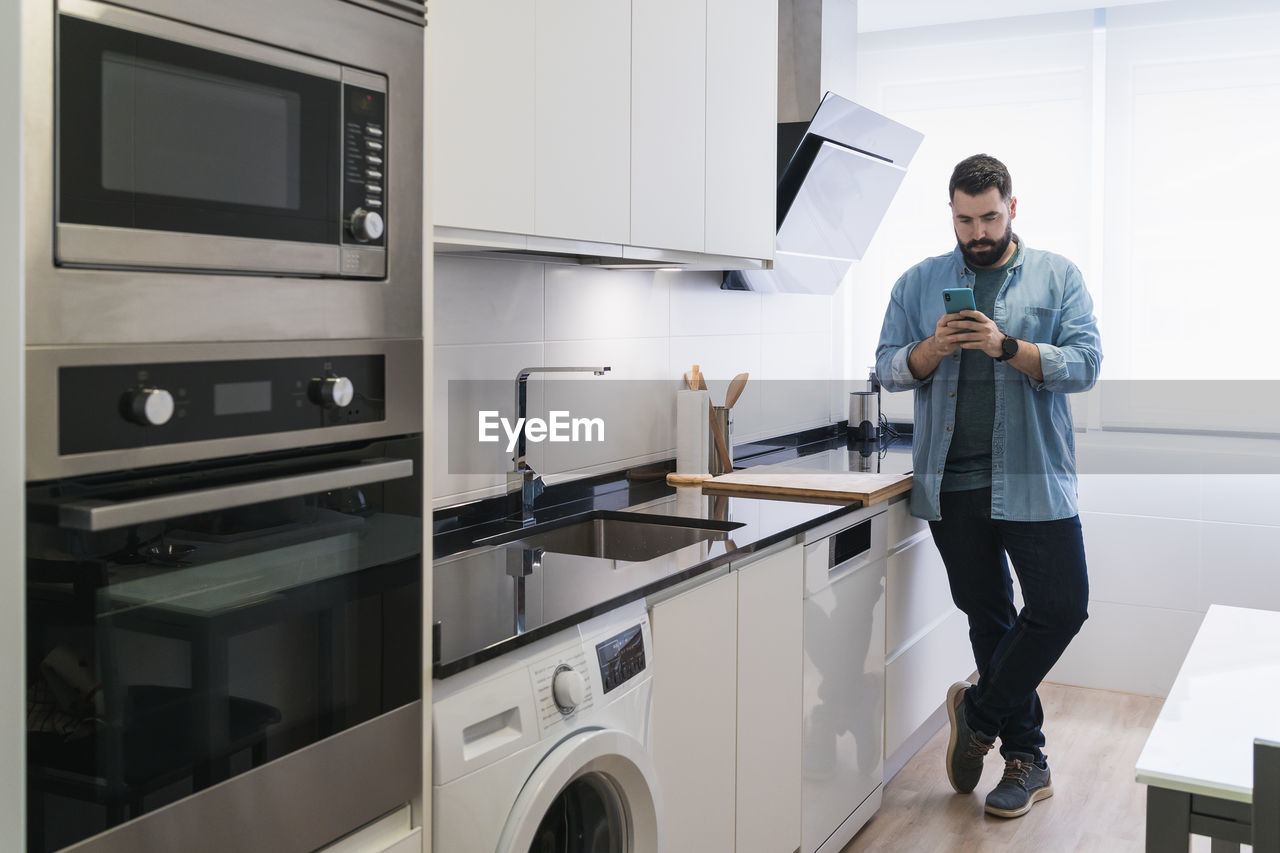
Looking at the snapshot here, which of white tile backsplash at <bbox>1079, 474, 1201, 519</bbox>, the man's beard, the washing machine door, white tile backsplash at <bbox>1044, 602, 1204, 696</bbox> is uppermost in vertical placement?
the man's beard

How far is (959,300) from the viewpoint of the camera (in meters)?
2.82

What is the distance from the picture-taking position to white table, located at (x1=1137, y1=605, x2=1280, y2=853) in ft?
4.54

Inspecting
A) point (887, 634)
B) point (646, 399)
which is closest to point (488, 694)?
point (646, 399)

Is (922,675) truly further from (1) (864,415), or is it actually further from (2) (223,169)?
(2) (223,169)

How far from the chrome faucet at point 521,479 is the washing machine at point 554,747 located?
64 cm

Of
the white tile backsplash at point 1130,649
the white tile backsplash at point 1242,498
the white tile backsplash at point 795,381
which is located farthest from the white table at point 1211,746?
the white tile backsplash at point 1130,649

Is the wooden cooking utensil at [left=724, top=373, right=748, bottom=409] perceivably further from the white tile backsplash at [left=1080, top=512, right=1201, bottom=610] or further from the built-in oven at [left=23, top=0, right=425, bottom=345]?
the built-in oven at [left=23, top=0, right=425, bottom=345]

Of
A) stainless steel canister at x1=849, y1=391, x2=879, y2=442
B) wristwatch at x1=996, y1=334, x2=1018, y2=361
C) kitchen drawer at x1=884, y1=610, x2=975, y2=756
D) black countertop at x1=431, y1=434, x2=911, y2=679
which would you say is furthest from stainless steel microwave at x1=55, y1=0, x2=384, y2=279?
stainless steel canister at x1=849, y1=391, x2=879, y2=442

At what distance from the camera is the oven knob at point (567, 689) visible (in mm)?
1657

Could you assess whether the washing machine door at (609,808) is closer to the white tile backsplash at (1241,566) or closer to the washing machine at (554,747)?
the washing machine at (554,747)

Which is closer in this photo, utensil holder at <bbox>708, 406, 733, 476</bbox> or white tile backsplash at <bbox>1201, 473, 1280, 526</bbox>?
utensil holder at <bbox>708, 406, 733, 476</bbox>

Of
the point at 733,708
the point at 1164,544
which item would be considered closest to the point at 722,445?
the point at 733,708

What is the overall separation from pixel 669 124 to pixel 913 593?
5.25ft

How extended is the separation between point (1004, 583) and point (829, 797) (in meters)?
0.83
